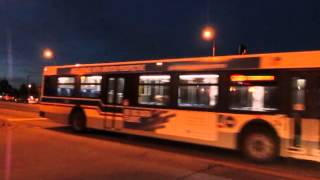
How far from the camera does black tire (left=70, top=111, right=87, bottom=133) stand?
17281mm

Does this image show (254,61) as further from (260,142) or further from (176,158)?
(176,158)

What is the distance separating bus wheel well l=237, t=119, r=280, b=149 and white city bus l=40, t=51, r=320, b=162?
1.0 inches

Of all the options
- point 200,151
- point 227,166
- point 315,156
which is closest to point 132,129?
point 200,151

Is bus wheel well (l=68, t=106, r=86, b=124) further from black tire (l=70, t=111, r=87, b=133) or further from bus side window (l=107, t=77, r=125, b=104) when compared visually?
bus side window (l=107, t=77, r=125, b=104)

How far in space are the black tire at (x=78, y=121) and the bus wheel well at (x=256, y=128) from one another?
23.7 feet

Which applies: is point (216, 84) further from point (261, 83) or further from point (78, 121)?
point (78, 121)

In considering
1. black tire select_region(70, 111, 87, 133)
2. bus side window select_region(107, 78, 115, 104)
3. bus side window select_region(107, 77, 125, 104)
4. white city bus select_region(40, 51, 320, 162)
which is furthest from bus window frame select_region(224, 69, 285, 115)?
black tire select_region(70, 111, 87, 133)

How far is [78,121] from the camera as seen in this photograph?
17.5 metres

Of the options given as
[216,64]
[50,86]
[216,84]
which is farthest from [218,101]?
[50,86]

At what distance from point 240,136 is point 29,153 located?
222 inches

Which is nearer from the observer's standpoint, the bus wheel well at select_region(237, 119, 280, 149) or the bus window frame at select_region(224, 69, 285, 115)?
the bus window frame at select_region(224, 69, 285, 115)

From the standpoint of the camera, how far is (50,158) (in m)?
11.1

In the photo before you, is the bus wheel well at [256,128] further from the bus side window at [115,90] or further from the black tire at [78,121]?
the black tire at [78,121]

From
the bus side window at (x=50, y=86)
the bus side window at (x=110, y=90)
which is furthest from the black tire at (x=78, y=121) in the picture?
the bus side window at (x=110, y=90)
